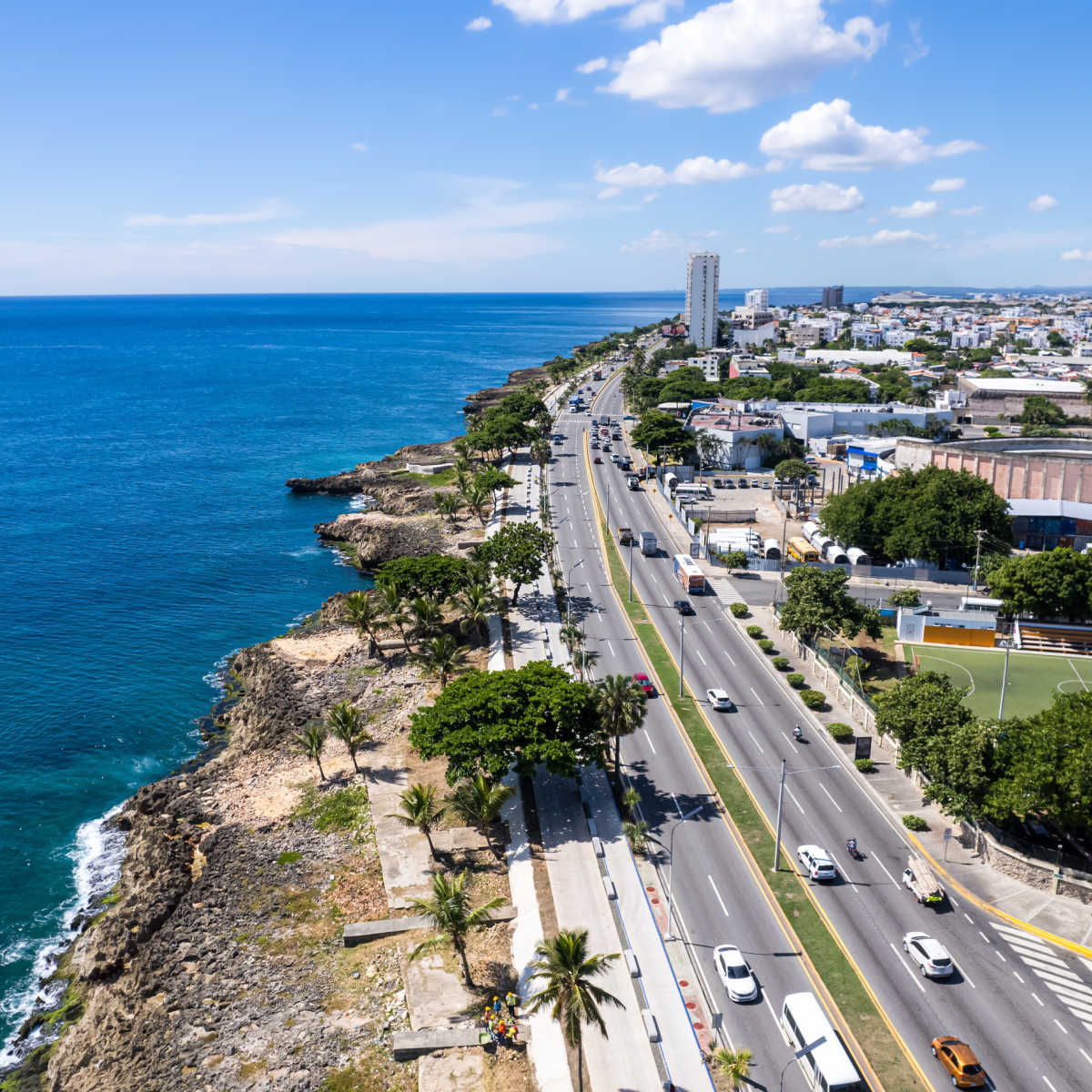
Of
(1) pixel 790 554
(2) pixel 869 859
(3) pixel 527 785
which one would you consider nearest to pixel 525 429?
(1) pixel 790 554

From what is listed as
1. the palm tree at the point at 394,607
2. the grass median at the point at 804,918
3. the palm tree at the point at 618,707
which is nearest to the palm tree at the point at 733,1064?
the grass median at the point at 804,918

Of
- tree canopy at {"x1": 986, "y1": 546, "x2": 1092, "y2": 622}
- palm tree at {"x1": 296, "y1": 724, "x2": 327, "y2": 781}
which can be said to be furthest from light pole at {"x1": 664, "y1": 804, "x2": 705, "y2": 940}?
tree canopy at {"x1": 986, "y1": 546, "x2": 1092, "y2": 622}

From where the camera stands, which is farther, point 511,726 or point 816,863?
point 511,726

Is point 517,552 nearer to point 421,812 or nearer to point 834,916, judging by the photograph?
point 421,812

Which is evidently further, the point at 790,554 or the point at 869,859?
the point at 790,554

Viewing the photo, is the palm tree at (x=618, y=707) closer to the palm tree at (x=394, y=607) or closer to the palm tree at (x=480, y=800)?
the palm tree at (x=480, y=800)

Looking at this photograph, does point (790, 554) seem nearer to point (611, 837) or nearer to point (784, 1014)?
point (611, 837)

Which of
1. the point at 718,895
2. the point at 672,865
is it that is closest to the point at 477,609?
the point at 672,865
